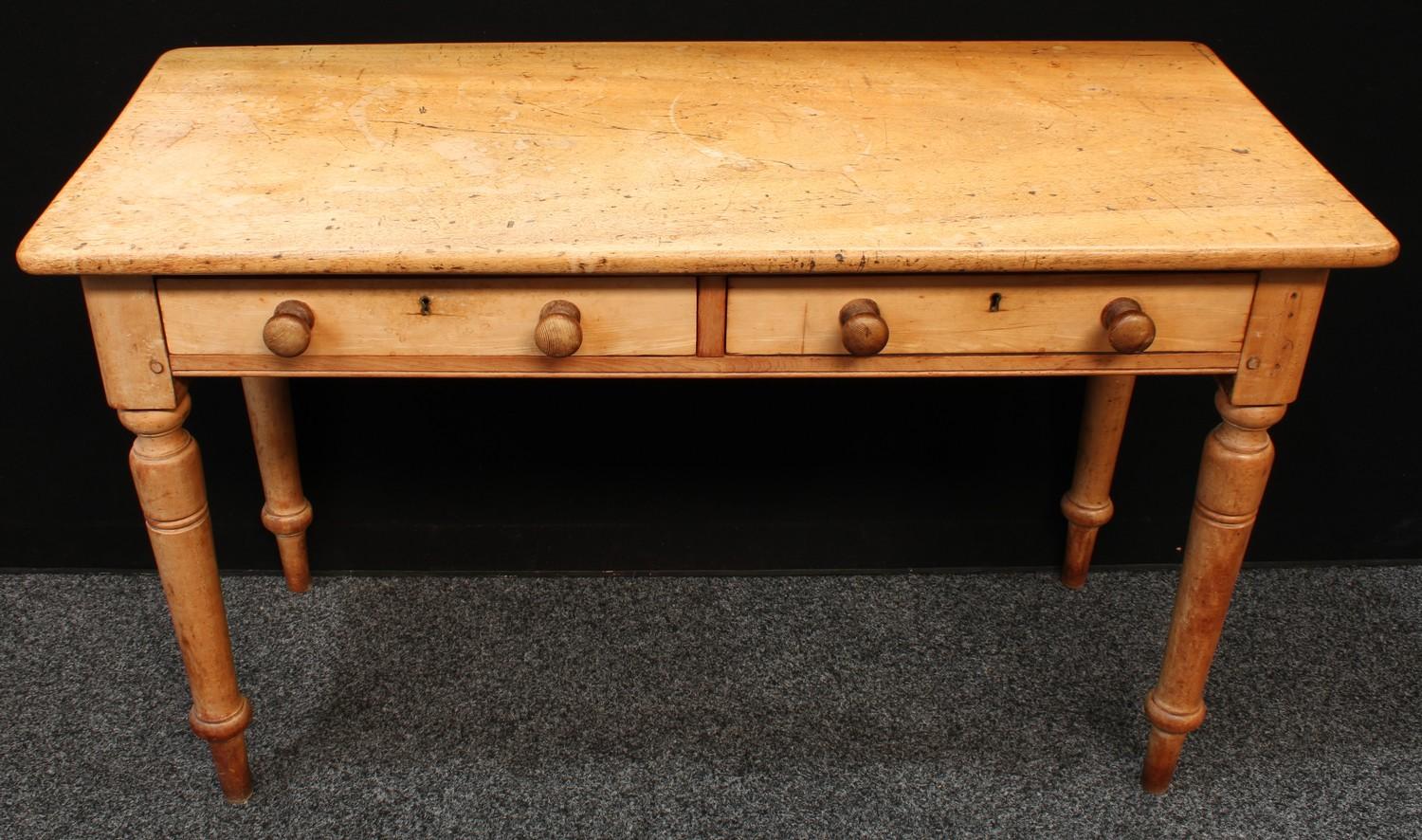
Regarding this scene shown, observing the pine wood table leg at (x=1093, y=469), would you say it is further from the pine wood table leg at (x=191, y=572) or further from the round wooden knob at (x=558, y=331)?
the pine wood table leg at (x=191, y=572)

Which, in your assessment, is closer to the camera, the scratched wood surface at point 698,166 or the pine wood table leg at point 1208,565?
the scratched wood surface at point 698,166

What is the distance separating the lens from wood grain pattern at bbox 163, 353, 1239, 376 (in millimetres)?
1494

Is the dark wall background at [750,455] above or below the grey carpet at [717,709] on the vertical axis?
above

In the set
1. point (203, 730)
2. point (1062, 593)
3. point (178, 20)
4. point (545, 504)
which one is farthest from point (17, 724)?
point (1062, 593)

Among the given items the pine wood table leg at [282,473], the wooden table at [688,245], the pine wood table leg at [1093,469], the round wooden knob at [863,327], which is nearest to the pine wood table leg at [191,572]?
the wooden table at [688,245]

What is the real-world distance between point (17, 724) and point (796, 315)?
50.3 inches

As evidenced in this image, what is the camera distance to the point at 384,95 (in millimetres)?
1708

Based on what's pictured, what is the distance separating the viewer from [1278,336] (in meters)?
1.50

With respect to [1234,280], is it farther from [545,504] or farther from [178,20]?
[178,20]

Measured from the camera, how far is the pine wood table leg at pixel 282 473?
2053mm

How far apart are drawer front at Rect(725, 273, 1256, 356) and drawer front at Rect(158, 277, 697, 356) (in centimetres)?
8

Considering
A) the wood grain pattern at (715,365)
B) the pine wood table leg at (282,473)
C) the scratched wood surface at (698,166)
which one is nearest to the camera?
the scratched wood surface at (698,166)

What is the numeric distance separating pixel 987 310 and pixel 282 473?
115 centimetres

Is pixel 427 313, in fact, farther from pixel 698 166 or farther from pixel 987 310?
pixel 987 310
